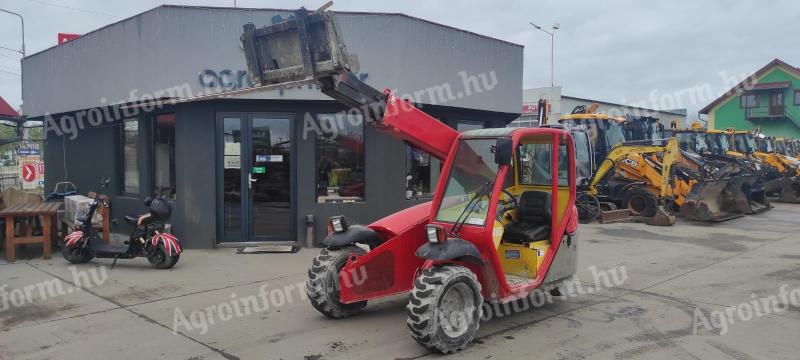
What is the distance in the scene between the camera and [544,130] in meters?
5.80

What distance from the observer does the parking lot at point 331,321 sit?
4930 mm

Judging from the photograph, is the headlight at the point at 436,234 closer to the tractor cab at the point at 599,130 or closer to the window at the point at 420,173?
the window at the point at 420,173

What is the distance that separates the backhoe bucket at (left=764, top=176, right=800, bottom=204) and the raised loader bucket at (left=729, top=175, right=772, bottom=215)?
3143mm

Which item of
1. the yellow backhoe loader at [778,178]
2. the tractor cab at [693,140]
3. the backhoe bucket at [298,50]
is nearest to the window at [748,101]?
the yellow backhoe loader at [778,178]

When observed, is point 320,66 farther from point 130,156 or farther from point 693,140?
point 693,140

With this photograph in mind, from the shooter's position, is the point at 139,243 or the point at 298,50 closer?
the point at 298,50

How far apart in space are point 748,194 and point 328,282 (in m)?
14.4

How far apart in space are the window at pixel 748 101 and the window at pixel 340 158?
4225 cm

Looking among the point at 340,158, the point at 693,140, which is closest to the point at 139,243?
the point at 340,158

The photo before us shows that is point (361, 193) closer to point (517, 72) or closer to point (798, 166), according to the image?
point (517, 72)

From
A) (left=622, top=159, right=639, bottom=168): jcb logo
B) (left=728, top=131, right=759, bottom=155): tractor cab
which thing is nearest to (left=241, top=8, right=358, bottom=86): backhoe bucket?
(left=622, top=159, right=639, bottom=168): jcb logo

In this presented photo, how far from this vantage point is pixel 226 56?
377 inches

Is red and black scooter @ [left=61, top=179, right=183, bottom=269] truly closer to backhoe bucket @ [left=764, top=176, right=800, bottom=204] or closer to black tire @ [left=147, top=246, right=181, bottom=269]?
black tire @ [left=147, top=246, right=181, bottom=269]

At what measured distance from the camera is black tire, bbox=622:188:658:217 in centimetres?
1402
